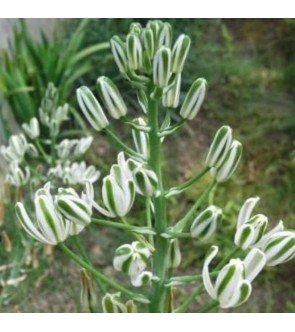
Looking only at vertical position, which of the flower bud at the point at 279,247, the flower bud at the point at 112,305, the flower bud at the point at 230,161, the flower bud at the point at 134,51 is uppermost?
the flower bud at the point at 134,51

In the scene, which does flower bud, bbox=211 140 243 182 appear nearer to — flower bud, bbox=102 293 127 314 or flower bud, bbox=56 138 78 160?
flower bud, bbox=102 293 127 314

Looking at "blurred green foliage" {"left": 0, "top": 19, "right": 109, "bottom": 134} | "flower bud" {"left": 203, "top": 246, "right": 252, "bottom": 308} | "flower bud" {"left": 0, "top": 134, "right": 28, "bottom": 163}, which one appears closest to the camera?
"flower bud" {"left": 203, "top": 246, "right": 252, "bottom": 308}

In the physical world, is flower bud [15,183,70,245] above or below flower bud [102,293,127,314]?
above

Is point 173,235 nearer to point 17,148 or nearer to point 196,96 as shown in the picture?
point 196,96

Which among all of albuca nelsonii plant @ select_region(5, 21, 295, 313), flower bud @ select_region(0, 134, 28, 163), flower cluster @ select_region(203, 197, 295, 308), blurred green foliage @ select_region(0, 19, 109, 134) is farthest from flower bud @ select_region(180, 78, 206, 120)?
blurred green foliage @ select_region(0, 19, 109, 134)

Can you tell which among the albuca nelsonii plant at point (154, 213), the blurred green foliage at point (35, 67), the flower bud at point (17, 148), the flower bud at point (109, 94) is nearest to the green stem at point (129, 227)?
the albuca nelsonii plant at point (154, 213)

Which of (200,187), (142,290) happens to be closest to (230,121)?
(200,187)

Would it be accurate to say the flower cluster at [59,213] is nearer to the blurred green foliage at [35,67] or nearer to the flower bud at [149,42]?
the flower bud at [149,42]
